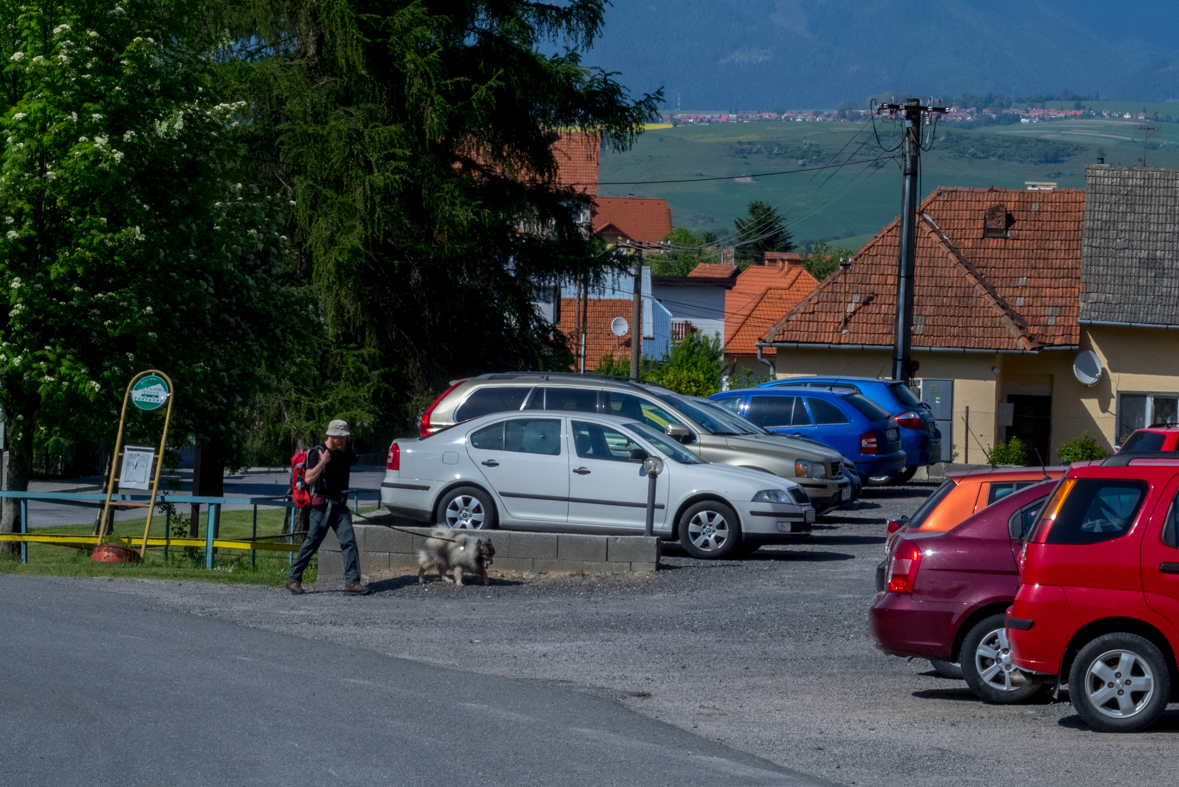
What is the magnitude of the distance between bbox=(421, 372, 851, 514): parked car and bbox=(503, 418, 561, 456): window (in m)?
1.62

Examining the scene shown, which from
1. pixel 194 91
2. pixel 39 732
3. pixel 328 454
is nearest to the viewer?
pixel 39 732

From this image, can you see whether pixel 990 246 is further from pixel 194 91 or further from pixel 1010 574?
pixel 1010 574

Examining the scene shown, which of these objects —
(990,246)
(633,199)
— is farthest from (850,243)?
(990,246)

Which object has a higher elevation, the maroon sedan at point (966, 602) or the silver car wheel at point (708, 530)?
the silver car wheel at point (708, 530)

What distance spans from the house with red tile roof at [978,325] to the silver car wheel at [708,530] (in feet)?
64.7

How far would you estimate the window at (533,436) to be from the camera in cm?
1541

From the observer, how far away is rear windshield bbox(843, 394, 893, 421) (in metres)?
21.9

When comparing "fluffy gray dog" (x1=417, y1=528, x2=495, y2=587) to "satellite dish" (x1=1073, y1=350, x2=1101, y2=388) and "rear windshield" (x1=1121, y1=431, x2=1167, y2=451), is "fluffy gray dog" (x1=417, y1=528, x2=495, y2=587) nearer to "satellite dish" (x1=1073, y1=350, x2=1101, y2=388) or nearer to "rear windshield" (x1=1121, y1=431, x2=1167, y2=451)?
"rear windshield" (x1=1121, y1=431, x2=1167, y2=451)

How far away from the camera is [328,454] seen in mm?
12984

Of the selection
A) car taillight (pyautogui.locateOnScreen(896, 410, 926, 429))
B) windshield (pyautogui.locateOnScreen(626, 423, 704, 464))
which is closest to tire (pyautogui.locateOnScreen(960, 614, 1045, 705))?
windshield (pyautogui.locateOnScreen(626, 423, 704, 464))

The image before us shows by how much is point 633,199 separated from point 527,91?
93350mm

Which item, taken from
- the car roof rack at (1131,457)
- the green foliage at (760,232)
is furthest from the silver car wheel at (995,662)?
the green foliage at (760,232)

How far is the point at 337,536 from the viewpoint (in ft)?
43.7

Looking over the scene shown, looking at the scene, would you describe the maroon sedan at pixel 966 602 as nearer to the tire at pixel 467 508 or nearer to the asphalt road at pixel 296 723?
the asphalt road at pixel 296 723
